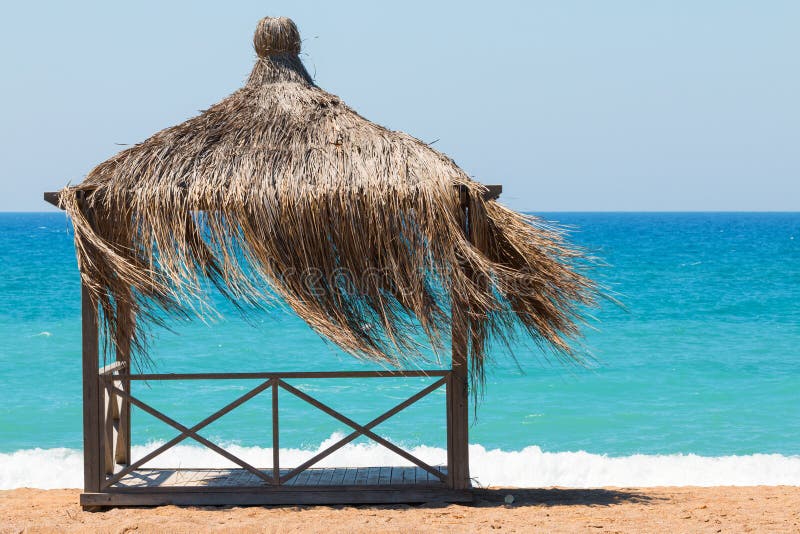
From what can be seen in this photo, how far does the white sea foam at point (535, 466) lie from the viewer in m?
8.52

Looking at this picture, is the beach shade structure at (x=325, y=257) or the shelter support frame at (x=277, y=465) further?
the shelter support frame at (x=277, y=465)

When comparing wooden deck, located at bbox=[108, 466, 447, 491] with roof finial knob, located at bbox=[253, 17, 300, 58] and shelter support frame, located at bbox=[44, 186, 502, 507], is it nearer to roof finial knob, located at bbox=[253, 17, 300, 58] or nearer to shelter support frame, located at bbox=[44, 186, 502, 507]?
shelter support frame, located at bbox=[44, 186, 502, 507]

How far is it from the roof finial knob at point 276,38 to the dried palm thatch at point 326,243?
4.04ft

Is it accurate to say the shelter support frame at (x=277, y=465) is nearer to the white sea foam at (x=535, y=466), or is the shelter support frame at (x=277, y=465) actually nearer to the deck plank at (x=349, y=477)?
the deck plank at (x=349, y=477)

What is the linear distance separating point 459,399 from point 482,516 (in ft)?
2.32

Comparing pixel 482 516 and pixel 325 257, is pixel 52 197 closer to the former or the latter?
pixel 325 257

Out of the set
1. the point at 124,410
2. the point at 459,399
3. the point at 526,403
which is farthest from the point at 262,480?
the point at 526,403

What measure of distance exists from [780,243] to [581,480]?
4118 centimetres

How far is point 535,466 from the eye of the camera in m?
8.92

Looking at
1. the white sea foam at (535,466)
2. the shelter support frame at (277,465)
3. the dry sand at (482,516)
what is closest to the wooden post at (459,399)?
the shelter support frame at (277,465)

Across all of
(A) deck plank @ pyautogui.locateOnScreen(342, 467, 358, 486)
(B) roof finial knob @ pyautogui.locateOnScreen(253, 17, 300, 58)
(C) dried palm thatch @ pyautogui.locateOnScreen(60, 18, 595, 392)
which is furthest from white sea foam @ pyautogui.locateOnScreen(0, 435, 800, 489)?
(B) roof finial knob @ pyautogui.locateOnScreen(253, 17, 300, 58)

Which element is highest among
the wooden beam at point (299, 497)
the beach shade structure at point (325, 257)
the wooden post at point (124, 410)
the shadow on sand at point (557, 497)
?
the beach shade structure at point (325, 257)

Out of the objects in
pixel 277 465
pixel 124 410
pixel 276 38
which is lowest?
pixel 277 465

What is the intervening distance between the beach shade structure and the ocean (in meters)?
0.53
